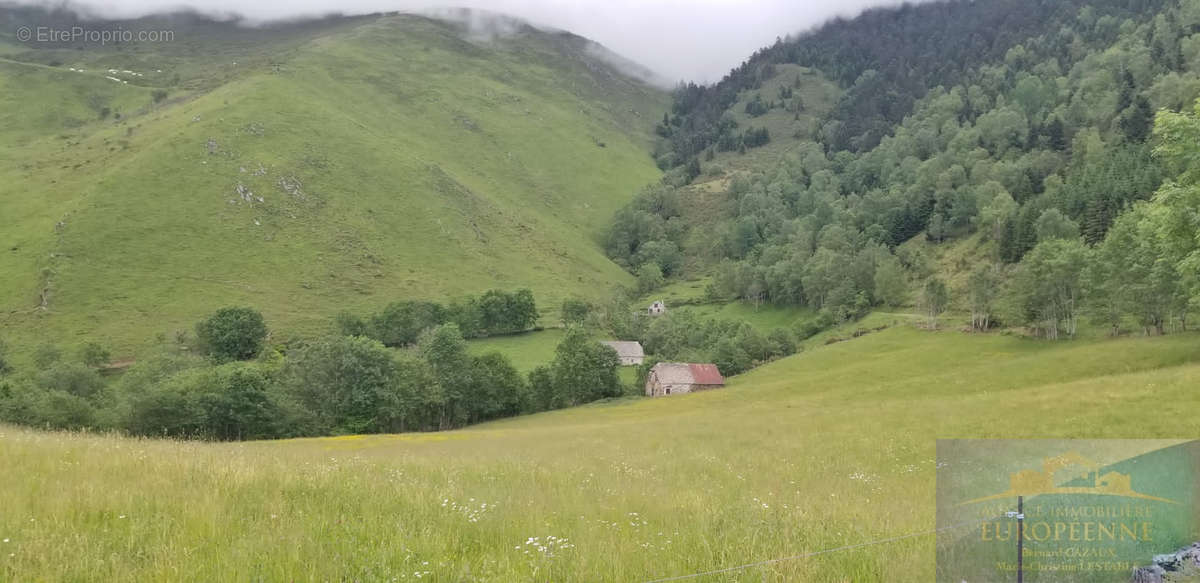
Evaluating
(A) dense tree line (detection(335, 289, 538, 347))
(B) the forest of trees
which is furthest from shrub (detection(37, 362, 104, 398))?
(B) the forest of trees

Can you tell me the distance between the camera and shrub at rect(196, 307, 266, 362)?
4643 inches

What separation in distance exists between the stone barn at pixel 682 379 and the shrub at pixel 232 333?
7571 centimetres

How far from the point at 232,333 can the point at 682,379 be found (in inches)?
3318

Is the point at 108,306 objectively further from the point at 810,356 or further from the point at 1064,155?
the point at 1064,155

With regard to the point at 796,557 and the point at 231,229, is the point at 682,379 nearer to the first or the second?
the point at 796,557

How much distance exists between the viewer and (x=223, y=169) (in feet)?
531

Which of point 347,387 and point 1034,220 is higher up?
point 1034,220

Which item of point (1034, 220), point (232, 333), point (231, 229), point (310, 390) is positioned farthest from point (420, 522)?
point (231, 229)

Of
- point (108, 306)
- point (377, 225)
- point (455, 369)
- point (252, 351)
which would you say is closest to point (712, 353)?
point (455, 369)

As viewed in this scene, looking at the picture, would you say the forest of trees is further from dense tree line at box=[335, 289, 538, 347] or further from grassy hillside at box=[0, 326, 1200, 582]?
dense tree line at box=[335, 289, 538, 347]

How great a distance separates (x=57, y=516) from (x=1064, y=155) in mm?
197220

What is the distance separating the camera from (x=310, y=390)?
261ft

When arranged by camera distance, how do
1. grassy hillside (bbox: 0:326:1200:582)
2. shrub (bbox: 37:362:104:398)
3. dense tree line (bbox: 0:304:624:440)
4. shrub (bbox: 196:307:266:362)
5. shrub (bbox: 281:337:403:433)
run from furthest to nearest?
shrub (bbox: 196:307:266:362)
shrub (bbox: 37:362:104:398)
shrub (bbox: 281:337:403:433)
dense tree line (bbox: 0:304:624:440)
grassy hillside (bbox: 0:326:1200:582)

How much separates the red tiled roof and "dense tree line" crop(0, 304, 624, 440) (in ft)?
41.7
